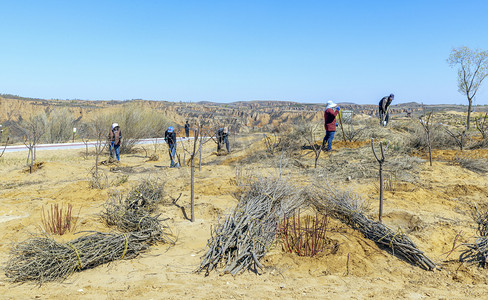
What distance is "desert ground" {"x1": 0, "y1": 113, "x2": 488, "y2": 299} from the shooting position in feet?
11.3

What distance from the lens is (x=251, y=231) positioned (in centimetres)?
427

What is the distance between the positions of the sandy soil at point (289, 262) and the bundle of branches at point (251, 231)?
162mm

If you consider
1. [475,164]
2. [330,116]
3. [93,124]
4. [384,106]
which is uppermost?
[384,106]

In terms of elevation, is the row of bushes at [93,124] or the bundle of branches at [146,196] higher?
the row of bushes at [93,124]

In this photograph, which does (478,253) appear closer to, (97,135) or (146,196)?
(146,196)

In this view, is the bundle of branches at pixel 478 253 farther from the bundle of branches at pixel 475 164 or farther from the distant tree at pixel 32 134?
the distant tree at pixel 32 134

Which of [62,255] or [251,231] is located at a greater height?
[251,231]

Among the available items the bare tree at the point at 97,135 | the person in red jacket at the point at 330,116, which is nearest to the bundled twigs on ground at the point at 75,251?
the bare tree at the point at 97,135

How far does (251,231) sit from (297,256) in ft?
1.99

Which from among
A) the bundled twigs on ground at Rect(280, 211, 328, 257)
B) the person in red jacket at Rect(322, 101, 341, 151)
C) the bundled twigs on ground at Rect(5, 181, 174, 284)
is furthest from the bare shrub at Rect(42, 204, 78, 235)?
the person in red jacket at Rect(322, 101, 341, 151)

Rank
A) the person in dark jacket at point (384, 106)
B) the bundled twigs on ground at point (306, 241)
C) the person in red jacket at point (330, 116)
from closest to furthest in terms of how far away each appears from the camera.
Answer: the bundled twigs on ground at point (306, 241)
the person in red jacket at point (330, 116)
the person in dark jacket at point (384, 106)

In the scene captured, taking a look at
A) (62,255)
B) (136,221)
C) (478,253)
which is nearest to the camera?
(62,255)

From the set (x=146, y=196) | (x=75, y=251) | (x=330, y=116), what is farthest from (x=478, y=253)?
(x=330, y=116)

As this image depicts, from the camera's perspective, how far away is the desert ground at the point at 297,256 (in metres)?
3.45
